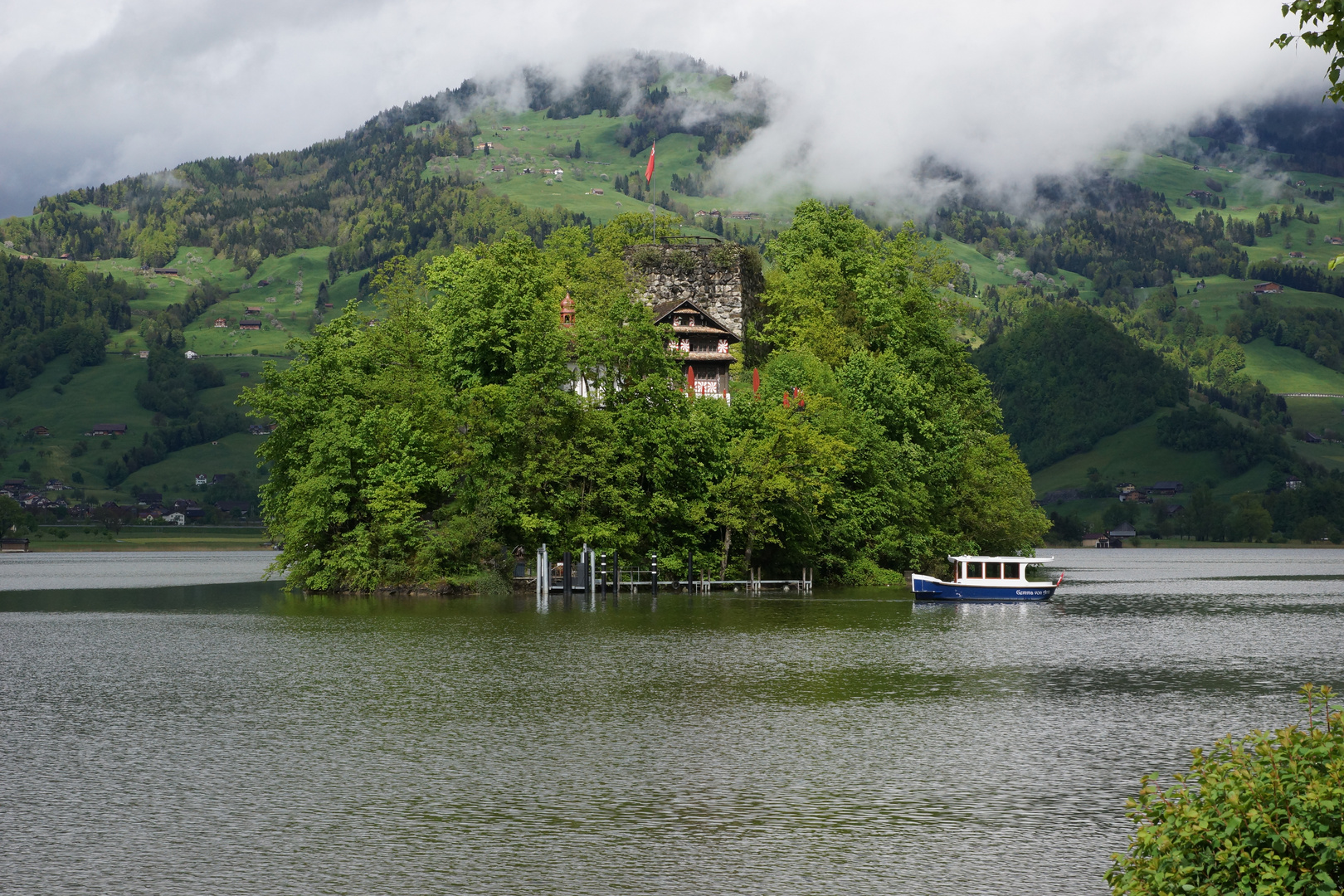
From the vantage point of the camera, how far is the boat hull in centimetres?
7975

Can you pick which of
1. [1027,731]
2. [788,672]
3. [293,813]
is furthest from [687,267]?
[293,813]

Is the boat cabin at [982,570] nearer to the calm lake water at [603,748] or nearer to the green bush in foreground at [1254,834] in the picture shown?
the calm lake water at [603,748]

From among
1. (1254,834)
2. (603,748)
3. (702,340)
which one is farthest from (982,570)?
(1254,834)

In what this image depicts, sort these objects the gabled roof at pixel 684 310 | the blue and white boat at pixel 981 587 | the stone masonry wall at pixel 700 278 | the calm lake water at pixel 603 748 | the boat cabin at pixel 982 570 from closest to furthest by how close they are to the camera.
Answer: the calm lake water at pixel 603 748 < the blue and white boat at pixel 981 587 < the boat cabin at pixel 982 570 < the gabled roof at pixel 684 310 < the stone masonry wall at pixel 700 278

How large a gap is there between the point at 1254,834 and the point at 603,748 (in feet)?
60.0

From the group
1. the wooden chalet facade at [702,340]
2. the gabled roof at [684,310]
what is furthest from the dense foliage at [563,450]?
the wooden chalet facade at [702,340]

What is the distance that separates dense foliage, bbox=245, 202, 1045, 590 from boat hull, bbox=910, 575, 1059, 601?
8850mm

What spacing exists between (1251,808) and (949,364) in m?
99.5

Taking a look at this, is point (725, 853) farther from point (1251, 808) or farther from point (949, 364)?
point (949, 364)

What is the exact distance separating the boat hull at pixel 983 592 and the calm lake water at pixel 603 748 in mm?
18835

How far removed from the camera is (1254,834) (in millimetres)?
10969

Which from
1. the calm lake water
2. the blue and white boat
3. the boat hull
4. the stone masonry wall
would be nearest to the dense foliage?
the blue and white boat

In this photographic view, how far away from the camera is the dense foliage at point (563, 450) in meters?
78.9

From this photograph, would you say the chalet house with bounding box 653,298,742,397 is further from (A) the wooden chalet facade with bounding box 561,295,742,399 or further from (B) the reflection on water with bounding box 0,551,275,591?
(B) the reflection on water with bounding box 0,551,275,591
